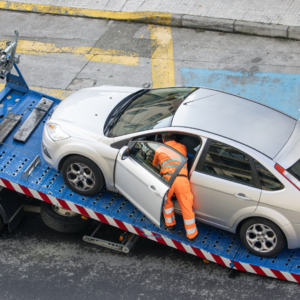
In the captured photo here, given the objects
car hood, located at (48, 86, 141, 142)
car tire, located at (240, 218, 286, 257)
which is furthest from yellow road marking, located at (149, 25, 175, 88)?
car tire, located at (240, 218, 286, 257)

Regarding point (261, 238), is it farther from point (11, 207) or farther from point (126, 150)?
point (11, 207)

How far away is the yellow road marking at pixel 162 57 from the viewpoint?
8578 mm

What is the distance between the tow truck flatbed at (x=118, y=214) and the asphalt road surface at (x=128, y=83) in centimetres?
42

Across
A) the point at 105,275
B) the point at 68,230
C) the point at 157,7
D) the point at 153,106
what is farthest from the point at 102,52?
the point at 105,275

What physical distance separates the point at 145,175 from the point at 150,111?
0.97 metres

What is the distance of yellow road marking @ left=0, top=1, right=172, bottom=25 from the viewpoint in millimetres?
10203

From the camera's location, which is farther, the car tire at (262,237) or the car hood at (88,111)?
the car hood at (88,111)

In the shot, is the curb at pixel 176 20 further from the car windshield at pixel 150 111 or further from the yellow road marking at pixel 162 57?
the car windshield at pixel 150 111

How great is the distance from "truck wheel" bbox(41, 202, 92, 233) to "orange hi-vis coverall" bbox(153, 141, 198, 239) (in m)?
1.49

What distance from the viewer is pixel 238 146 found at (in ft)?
14.9

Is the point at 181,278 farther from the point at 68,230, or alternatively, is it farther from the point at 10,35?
the point at 10,35

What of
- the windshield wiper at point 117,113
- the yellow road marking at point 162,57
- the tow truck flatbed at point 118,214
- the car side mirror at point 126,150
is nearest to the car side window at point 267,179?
the tow truck flatbed at point 118,214

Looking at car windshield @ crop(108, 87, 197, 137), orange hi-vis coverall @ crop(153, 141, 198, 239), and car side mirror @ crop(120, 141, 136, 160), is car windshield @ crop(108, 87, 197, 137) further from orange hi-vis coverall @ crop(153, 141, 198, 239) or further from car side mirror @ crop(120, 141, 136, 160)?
orange hi-vis coverall @ crop(153, 141, 198, 239)

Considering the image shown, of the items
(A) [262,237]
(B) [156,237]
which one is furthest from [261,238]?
(B) [156,237]
